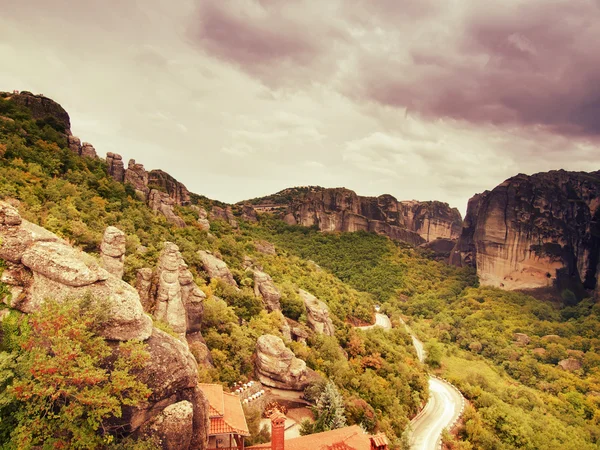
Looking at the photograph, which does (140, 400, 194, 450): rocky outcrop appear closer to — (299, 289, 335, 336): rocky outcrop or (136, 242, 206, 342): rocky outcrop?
(136, 242, 206, 342): rocky outcrop

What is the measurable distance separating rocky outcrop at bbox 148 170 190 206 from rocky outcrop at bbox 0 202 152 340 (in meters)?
47.0

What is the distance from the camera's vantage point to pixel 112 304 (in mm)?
10211

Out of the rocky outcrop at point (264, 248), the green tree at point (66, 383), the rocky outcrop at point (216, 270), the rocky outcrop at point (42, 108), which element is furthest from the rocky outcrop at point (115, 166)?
the green tree at point (66, 383)

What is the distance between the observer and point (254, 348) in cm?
2470

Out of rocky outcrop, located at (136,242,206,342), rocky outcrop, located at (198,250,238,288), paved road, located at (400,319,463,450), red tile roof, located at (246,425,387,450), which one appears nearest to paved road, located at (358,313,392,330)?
paved road, located at (400,319,463,450)

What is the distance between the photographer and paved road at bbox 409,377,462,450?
27278 millimetres

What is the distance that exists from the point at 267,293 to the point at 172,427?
2295 centimetres

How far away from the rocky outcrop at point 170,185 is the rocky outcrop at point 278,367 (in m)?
38.9

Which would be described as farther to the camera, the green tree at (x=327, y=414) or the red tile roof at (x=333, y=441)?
the green tree at (x=327, y=414)

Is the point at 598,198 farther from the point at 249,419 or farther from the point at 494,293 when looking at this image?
the point at 249,419

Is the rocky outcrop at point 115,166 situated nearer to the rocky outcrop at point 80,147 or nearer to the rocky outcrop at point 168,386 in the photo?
the rocky outcrop at point 80,147

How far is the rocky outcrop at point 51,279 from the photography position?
33.3 feet

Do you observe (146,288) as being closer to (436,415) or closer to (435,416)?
(435,416)

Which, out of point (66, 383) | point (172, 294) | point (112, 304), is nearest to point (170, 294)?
point (172, 294)
